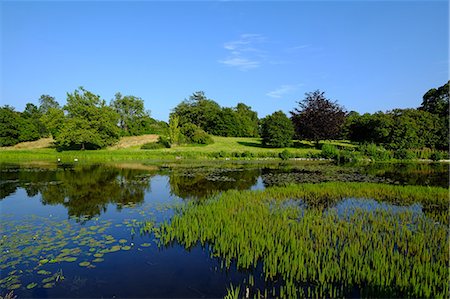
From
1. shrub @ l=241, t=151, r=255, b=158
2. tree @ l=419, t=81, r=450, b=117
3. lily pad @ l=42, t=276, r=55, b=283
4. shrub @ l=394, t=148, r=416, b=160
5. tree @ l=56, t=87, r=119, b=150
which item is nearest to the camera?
lily pad @ l=42, t=276, r=55, b=283

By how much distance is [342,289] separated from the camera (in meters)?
5.69

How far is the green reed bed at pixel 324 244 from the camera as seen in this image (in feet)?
19.2

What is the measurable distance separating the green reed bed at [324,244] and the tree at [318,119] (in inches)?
1279

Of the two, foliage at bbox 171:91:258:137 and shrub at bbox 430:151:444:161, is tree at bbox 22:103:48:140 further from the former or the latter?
shrub at bbox 430:151:444:161

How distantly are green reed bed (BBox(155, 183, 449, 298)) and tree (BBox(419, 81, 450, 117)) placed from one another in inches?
2190

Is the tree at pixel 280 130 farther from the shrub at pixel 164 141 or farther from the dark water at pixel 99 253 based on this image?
the dark water at pixel 99 253

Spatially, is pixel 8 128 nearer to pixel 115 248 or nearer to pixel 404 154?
pixel 115 248

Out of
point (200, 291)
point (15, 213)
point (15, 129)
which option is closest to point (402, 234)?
point (200, 291)

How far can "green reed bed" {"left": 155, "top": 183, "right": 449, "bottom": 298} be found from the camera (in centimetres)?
585

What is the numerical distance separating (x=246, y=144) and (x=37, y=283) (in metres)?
48.7

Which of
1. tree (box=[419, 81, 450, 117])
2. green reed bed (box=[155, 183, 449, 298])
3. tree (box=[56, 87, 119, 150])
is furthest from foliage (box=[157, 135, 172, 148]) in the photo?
tree (box=[419, 81, 450, 117])

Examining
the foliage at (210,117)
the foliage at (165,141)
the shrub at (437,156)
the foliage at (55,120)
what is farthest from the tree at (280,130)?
the foliage at (55,120)

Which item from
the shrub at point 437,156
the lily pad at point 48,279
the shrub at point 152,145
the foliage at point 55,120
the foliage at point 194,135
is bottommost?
the lily pad at point 48,279

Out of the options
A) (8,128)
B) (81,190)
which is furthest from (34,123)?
(81,190)
